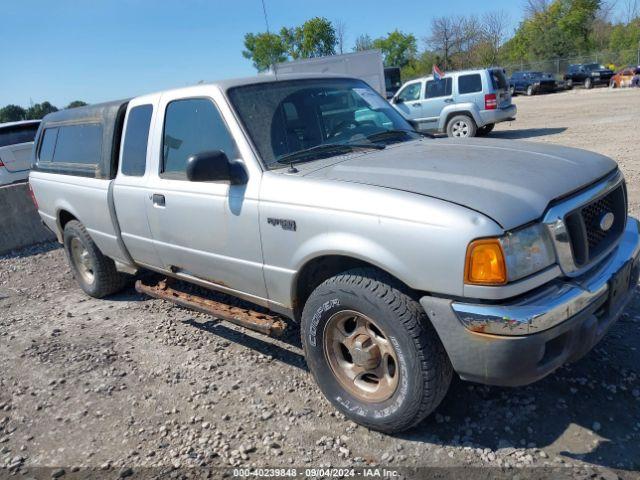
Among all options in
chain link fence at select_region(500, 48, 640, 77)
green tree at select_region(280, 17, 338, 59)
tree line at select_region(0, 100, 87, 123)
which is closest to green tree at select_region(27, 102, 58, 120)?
tree line at select_region(0, 100, 87, 123)

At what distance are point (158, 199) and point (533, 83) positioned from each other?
34961 millimetres

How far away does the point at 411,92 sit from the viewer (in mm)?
15430

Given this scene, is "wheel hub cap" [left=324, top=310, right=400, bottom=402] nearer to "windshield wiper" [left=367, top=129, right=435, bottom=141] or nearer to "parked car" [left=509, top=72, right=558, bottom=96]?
"windshield wiper" [left=367, top=129, right=435, bottom=141]

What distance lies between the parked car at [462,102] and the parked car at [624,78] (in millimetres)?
19089

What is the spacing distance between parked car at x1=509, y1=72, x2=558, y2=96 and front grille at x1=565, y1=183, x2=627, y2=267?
33777 millimetres

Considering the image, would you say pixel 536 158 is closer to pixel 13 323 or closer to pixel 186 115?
pixel 186 115

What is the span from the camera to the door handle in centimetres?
379

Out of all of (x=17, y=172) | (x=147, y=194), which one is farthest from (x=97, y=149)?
(x=17, y=172)

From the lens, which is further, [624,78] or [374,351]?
[624,78]

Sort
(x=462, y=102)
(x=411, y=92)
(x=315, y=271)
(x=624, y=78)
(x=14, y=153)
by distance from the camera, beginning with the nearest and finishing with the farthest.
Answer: (x=315, y=271) → (x=14, y=153) → (x=462, y=102) → (x=411, y=92) → (x=624, y=78)

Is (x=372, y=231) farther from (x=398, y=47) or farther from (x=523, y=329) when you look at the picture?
(x=398, y=47)

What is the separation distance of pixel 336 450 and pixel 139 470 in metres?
1.09

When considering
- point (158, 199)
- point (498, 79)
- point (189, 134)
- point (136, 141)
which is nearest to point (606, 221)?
point (189, 134)

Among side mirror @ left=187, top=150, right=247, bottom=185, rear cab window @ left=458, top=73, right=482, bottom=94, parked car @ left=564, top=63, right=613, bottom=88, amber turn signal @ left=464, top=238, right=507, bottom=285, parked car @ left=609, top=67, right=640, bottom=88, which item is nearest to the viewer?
amber turn signal @ left=464, top=238, right=507, bottom=285
